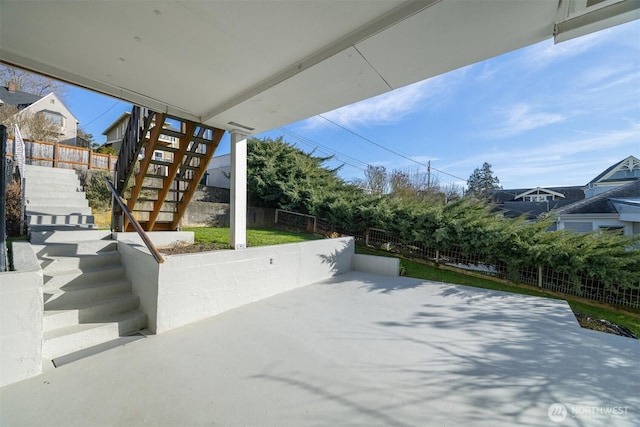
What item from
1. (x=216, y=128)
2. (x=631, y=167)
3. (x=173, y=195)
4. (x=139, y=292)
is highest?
(x=631, y=167)

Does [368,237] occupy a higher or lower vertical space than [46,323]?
higher

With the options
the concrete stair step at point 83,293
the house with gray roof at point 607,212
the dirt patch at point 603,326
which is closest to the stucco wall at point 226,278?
the concrete stair step at point 83,293

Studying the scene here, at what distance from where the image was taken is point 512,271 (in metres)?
5.52

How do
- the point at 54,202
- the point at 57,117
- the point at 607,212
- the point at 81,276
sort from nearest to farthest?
1. the point at 81,276
2. the point at 54,202
3. the point at 607,212
4. the point at 57,117

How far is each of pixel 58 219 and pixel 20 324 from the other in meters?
3.60

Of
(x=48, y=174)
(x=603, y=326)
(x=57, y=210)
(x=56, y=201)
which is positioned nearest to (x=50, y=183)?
(x=48, y=174)

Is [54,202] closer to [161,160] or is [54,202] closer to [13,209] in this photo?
[13,209]

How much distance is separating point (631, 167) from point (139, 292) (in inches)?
902

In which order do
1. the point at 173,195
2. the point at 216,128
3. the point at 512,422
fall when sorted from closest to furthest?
the point at 512,422 < the point at 216,128 < the point at 173,195

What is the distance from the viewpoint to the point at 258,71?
2.42m

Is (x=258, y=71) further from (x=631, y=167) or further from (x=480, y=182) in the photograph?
(x=480, y=182)

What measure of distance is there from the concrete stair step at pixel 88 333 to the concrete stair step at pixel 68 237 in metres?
1.41

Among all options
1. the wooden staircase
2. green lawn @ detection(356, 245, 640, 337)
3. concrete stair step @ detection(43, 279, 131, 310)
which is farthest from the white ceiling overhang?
green lawn @ detection(356, 245, 640, 337)

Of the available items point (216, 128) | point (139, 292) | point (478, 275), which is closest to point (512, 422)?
point (139, 292)
